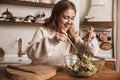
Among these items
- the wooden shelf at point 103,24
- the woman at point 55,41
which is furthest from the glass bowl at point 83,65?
the wooden shelf at point 103,24

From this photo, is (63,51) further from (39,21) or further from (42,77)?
(39,21)

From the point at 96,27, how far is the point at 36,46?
230cm

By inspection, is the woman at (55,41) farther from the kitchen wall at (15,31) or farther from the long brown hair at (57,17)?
the kitchen wall at (15,31)

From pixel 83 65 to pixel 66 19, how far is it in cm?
57

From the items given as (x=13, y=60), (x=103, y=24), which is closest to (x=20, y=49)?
(x=13, y=60)

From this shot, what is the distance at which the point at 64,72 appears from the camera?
121cm

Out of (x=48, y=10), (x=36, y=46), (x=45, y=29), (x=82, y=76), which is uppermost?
(x=48, y=10)

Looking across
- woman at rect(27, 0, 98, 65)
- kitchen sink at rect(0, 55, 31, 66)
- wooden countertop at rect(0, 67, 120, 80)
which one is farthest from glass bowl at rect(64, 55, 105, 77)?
kitchen sink at rect(0, 55, 31, 66)

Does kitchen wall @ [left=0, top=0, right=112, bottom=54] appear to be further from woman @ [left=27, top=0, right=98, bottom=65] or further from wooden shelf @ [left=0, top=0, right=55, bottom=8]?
woman @ [left=27, top=0, right=98, bottom=65]

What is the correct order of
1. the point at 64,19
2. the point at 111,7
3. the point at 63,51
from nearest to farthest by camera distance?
the point at 64,19 → the point at 63,51 → the point at 111,7

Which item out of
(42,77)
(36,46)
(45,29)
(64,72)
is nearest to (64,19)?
(45,29)

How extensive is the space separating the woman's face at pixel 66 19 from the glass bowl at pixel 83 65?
0.46 meters

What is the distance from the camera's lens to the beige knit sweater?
1.39m

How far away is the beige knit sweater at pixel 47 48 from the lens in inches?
54.7
